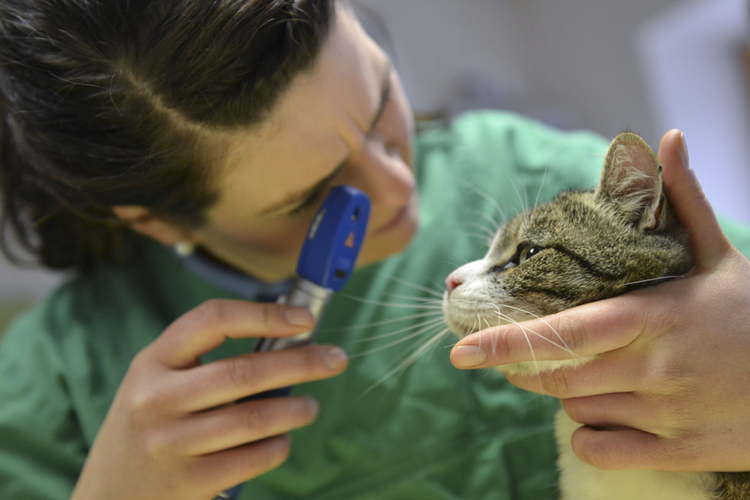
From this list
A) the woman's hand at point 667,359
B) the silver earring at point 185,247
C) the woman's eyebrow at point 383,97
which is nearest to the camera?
the woman's hand at point 667,359

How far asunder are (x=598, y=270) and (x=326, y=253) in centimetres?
29

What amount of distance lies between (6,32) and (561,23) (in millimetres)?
2143

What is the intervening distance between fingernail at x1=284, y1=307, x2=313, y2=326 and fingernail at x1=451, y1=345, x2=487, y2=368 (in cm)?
21

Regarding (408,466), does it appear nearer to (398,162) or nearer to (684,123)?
(398,162)

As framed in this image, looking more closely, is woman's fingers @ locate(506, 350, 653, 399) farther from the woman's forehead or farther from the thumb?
the woman's forehead

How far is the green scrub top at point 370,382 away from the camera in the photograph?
72 centimetres

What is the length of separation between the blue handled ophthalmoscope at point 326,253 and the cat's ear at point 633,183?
27 centimetres

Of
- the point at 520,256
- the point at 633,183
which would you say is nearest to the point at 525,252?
the point at 520,256

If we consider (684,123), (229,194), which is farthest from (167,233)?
(684,123)

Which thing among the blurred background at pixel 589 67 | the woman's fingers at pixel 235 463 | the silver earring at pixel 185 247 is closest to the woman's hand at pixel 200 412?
the woman's fingers at pixel 235 463

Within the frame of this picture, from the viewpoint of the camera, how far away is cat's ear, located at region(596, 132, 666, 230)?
1.57ft

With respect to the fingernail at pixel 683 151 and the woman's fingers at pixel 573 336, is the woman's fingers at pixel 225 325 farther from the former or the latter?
the fingernail at pixel 683 151

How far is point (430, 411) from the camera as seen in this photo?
0.77m

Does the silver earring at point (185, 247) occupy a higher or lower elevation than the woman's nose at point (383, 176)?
lower
